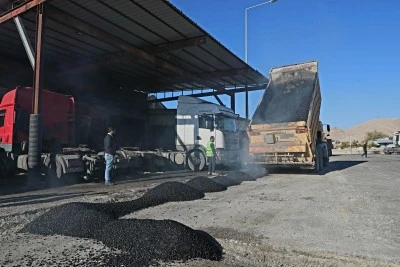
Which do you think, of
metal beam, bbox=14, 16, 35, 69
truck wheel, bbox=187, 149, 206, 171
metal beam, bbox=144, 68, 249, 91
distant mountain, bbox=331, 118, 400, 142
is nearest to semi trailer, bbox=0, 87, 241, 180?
truck wheel, bbox=187, 149, 206, 171

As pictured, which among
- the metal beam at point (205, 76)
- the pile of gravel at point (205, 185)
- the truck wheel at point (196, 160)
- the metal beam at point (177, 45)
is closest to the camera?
the pile of gravel at point (205, 185)

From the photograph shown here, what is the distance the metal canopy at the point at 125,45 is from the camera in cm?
1202

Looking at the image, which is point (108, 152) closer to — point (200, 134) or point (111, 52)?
Answer: point (200, 134)

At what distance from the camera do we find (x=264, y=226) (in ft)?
15.8

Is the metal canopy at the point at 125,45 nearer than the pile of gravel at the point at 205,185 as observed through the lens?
No

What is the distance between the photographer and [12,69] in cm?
1709

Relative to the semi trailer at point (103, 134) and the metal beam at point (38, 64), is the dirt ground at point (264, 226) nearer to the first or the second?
the semi trailer at point (103, 134)

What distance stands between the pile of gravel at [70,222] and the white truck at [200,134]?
9.85 m

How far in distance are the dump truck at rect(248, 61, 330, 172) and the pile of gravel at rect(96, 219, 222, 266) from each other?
804 cm

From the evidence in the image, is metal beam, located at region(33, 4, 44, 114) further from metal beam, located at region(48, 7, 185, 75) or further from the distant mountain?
the distant mountain

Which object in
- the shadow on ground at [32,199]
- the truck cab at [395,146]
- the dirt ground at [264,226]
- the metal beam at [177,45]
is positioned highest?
the metal beam at [177,45]

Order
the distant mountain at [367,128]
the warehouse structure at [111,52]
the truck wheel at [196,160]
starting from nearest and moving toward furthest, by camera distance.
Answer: the warehouse structure at [111,52], the truck wheel at [196,160], the distant mountain at [367,128]

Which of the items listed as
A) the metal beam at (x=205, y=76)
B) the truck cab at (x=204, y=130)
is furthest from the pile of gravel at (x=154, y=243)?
the metal beam at (x=205, y=76)

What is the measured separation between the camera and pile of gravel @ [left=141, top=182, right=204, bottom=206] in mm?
6598
